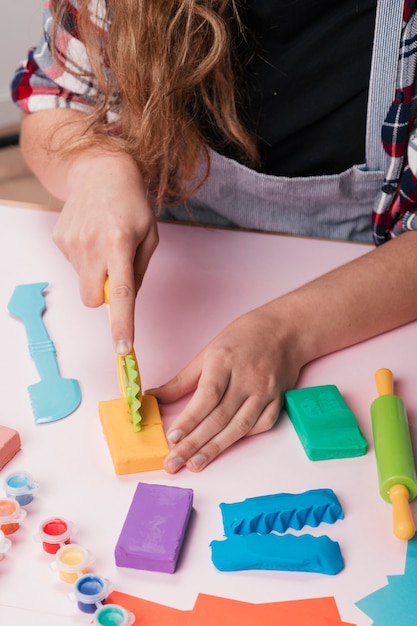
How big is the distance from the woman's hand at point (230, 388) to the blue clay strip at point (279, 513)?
0.20ft

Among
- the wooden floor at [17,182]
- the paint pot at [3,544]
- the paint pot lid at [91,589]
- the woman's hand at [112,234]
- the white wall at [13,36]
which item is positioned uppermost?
the woman's hand at [112,234]

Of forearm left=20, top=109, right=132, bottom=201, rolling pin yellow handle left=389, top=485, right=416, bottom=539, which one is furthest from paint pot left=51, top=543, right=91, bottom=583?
forearm left=20, top=109, right=132, bottom=201

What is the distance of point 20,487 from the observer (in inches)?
22.2

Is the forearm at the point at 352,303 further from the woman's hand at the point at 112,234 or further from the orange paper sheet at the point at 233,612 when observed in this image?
the orange paper sheet at the point at 233,612

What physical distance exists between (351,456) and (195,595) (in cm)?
18

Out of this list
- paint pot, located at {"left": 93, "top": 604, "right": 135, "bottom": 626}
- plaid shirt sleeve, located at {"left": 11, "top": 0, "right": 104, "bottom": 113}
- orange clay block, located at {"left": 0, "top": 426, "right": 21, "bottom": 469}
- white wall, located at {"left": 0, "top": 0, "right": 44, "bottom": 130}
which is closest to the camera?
paint pot, located at {"left": 93, "top": 604, "right": 135, "bottom": 626}

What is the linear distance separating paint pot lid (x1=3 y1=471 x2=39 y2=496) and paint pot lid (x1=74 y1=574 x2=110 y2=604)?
9 cm

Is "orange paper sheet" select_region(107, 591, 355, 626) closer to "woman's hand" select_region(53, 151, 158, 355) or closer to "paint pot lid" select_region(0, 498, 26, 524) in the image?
"paint pot lid" select_region(0, 498, 26, 524)

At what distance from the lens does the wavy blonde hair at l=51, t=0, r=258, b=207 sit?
771mm

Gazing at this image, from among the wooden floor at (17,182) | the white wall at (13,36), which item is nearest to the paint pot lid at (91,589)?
the wooden floor at (17,182)

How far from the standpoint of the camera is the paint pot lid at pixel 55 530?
0.53 metres

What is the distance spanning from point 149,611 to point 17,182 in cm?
169

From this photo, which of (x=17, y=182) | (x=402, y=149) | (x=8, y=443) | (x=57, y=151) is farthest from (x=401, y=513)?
(x=17, y=182)

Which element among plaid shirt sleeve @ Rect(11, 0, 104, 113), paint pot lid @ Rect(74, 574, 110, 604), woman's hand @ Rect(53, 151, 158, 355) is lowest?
paint pot lid @ Rect(74, 574, 110, 604)
